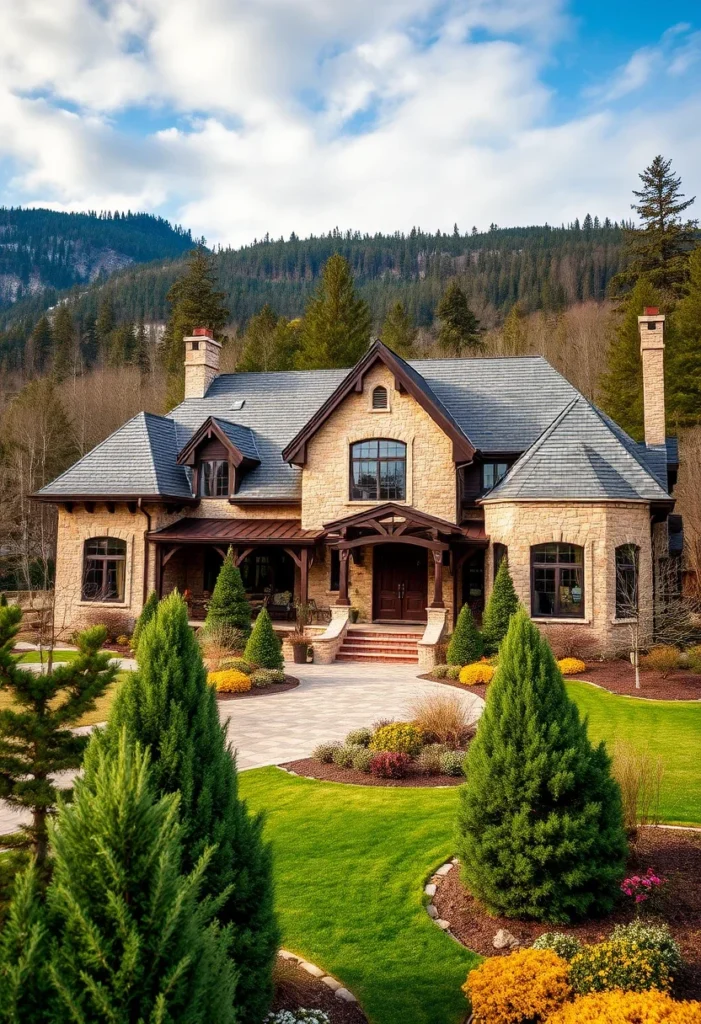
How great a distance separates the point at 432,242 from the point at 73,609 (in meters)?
113

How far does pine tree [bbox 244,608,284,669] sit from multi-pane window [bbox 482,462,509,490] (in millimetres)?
9419

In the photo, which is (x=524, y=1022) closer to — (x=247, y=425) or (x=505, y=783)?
(x=505, y=783)

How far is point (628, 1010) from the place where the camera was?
13.5 ft

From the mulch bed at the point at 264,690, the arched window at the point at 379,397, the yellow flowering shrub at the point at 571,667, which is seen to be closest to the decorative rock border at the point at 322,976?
the mulch bed at the point at 264,690

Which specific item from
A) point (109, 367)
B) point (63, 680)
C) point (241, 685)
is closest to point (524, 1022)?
point (63, 680)

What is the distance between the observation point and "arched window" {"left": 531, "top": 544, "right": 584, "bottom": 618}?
19828mm

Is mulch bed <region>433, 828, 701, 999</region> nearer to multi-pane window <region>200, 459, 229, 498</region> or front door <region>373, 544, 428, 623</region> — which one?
front door <region>373, 544, 428, 623</region>

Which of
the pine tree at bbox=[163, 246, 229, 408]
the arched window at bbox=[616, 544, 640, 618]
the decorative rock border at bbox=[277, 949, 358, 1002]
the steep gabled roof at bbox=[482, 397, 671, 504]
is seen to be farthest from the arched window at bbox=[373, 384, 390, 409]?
the pine tree at bbox=[163, 246, 229, 408]

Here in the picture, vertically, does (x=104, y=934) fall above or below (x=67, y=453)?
below

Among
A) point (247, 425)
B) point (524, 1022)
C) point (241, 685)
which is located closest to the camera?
point (524, 1022)

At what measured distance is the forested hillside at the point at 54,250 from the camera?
17712 centimetres

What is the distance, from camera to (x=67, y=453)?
44.3 metres

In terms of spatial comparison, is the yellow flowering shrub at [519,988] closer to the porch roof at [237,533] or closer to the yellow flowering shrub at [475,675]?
the yellow flowering shrub at [475,675]

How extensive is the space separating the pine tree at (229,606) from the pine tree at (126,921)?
1717 centimetres
